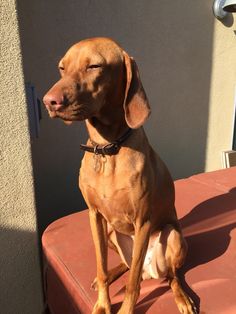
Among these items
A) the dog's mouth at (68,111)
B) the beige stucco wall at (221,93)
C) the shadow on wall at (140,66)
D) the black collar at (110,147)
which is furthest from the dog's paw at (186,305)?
the beige stucco wall at (221,93)

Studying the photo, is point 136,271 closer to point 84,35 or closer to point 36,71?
point 36,71

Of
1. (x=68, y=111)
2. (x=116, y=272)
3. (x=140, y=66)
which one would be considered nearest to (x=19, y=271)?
(x=116, y=272)

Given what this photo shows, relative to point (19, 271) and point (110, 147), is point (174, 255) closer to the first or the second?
point (110, 147)

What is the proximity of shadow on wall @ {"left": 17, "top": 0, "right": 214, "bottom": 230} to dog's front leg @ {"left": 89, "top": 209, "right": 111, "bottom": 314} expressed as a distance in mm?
1622

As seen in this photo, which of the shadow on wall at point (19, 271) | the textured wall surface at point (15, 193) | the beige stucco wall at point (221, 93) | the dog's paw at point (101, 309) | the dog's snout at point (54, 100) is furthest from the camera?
the beige stucco wall at point (221, 93)

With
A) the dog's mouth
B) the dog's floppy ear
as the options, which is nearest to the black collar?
the dog's floppy ear

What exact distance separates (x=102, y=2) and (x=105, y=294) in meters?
2.75

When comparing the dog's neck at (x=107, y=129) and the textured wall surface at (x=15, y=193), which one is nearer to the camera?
the dog's neck at (x=107, y=129)

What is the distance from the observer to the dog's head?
1.38m

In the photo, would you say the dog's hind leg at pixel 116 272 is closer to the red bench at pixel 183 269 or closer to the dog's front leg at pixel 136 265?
the red bench at pixel 183 269

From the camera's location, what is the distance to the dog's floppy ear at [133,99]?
1562 mm

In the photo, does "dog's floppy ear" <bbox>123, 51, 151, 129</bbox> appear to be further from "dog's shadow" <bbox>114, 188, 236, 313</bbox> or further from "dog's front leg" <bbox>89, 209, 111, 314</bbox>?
"dog's shadow" <bbox>114, 188, 236, 313</bbox>

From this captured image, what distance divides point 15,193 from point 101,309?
0.91 m

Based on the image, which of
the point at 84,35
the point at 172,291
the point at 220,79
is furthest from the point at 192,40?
the point at 172,291
